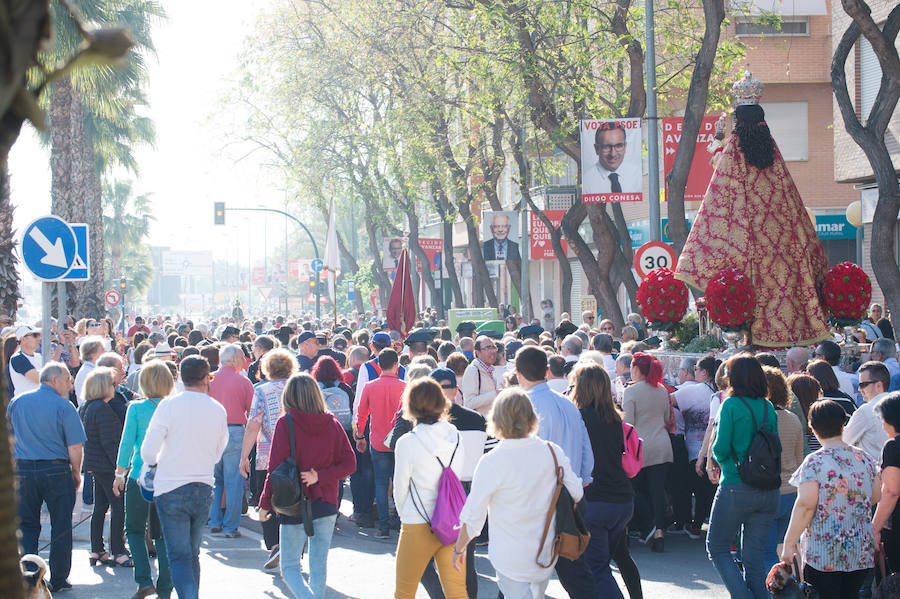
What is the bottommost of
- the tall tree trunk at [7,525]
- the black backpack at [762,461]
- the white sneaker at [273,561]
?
the white sneaker at [273,561]

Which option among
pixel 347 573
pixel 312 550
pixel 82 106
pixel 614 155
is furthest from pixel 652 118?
pixel 82 106

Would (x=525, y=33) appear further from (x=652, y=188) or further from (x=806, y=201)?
(x=806, y=201)

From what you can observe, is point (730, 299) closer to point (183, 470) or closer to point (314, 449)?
point (314, 449)

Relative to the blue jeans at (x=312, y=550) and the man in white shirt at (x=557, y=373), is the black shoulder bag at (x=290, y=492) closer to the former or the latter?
the blue jeans at (x=312, y=550)

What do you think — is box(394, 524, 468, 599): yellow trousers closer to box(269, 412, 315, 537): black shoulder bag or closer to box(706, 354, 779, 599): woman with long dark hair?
box(269, 412, 315, 537): black shoulder bag

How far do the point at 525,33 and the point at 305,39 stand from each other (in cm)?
1716

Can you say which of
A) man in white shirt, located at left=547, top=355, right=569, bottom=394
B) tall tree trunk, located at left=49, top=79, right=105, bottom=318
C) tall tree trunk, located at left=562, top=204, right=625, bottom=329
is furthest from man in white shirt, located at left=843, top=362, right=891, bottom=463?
tall tree trunk, located at left=49, top=79, right=105, bottom=318

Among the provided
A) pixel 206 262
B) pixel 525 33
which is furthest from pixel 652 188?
pixel 206 262

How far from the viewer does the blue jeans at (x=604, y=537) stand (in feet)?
21.0

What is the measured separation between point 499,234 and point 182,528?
22.1 m

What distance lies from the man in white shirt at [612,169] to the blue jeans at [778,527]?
395 inches

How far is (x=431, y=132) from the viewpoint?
26.8 m

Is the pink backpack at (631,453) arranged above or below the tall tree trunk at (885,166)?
below

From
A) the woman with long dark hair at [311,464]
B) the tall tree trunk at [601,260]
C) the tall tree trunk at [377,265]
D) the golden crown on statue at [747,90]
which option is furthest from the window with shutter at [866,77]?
the tall tree trunk at [377,265]
